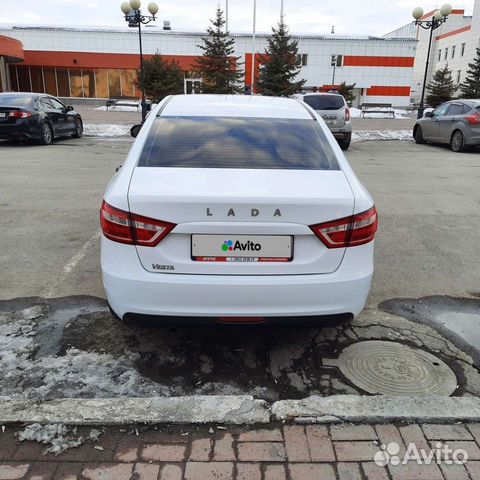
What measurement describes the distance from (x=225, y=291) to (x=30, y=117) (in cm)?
1304

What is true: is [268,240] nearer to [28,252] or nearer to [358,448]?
[358,448]

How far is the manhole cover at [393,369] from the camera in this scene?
3.03 metres

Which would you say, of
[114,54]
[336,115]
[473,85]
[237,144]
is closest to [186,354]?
[237,144]

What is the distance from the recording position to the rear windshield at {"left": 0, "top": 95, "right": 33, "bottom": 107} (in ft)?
45.1

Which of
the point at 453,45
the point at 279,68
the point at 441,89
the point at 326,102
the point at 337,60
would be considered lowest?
the point at 326,102

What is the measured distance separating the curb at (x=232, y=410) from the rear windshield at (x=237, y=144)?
1521 millimetres

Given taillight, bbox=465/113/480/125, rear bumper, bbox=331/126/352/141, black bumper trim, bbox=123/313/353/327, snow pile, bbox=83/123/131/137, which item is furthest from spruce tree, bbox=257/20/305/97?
black bumper trim, bbox=123/313/353/327

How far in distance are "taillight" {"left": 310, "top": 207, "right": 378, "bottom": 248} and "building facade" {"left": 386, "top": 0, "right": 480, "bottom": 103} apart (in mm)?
67219

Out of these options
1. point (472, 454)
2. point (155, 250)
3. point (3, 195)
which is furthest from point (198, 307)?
point (3, 195)

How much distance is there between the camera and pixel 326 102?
16.1m

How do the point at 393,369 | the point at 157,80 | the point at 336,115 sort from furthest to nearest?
1. the point at 157,80
2. the point at 336,115
3. the point at 393,369

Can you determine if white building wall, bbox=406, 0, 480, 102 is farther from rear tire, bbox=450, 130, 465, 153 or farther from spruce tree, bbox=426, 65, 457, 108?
rear tire, bbox=450, 130, 465, 153

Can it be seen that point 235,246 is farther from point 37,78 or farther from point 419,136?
point 37,78

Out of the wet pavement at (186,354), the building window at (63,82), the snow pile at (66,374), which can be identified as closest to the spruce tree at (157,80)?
the building window at (63,82)
